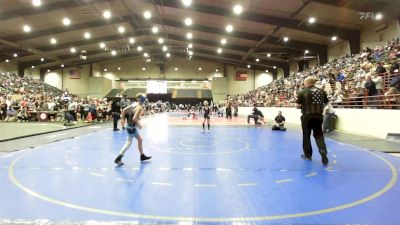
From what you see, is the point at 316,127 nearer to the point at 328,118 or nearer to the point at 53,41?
the point at 328,118

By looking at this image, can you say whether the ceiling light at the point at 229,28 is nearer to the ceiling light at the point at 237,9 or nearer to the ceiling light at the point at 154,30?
the ceiling light at the point at 237,9

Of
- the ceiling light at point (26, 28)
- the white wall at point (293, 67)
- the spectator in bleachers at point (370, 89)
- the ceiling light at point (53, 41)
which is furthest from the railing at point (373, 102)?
the ceiling light at point (53, 41)

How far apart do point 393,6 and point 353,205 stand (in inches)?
715

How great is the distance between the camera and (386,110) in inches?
490

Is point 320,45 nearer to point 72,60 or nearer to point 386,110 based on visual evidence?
point 386,110

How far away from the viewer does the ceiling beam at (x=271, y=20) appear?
24842 mm

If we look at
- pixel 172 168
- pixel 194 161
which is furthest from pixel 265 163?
pixel 172 168

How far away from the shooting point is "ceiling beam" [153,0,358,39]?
24842 mm

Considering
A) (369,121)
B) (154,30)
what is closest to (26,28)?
(154,30)

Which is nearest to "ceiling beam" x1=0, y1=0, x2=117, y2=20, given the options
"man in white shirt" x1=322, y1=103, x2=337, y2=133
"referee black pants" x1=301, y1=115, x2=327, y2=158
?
"man in white shirt" x1=322, y1=103, x2=337, y2=133

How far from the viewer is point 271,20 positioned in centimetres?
2553

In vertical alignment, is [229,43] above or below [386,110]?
above

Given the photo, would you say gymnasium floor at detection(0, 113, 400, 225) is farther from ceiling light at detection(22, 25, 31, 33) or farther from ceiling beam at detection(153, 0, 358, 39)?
ceiling light at detection(22, 25, 31, 33)

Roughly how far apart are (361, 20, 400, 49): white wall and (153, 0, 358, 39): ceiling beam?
120cm
